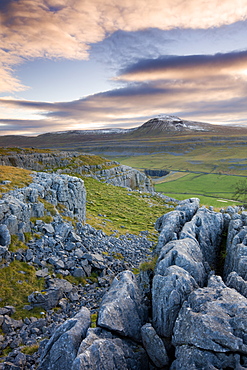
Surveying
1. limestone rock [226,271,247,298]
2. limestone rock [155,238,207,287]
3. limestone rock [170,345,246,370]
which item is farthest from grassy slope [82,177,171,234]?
limestone rock [170,345,246,370]

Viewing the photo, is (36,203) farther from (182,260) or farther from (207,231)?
(207,231)

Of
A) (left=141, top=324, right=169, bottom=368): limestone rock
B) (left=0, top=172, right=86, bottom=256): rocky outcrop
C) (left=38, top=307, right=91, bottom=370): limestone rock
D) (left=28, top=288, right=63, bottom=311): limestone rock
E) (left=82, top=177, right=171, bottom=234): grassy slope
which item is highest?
(left=0, top=172, right=86, bottom=256): rocky outcrop

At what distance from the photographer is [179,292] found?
52.7 ft

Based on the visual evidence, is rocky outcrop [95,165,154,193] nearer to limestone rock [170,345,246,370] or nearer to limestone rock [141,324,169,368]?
limestone rock [141,324,169,368]

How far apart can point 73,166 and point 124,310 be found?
9192 centimetres

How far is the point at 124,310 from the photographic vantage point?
15.8 meters

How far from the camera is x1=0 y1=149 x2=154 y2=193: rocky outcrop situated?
8850 centimetres

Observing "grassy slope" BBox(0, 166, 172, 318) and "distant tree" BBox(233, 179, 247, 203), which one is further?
"distant tree" BBox(233, 179, 247, 203)

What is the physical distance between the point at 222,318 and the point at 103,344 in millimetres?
6656

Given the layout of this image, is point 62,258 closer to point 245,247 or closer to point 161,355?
point 161,355

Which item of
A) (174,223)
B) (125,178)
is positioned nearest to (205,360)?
(174,223)

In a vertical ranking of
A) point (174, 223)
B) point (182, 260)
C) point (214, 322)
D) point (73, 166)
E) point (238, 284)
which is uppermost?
point (73, 166)

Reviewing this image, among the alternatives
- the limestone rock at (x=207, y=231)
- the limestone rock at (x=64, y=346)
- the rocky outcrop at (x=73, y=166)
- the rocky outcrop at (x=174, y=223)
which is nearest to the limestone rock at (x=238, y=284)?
the limestone rock at (x=207, y=231)

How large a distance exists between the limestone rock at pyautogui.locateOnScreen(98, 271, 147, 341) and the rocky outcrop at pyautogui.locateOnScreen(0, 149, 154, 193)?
76095mm
